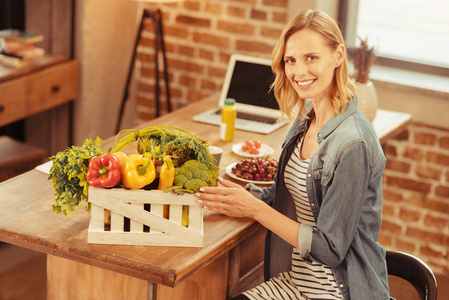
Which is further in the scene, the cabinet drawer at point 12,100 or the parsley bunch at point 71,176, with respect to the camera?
the cabinet drawer at point 12,100

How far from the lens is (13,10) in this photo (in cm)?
408

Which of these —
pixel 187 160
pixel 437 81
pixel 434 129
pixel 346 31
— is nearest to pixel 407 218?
pixel 434 129

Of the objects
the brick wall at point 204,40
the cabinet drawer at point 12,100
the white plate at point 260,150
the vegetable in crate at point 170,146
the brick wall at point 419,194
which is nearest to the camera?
the vegetable in crate at point 170,146

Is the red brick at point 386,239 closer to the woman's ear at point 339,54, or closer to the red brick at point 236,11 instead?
the red brick at point 236,11

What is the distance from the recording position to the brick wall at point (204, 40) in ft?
12.6

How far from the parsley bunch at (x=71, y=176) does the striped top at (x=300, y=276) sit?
2.12ft

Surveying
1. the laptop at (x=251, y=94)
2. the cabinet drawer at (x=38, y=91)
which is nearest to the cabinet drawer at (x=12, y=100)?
the cabinet drawer at (x=38, y=91)

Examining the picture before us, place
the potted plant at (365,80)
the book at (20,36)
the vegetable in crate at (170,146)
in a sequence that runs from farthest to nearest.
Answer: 1. the book at (20,36)
2. the potted plant at (365,80)
3. the vegetable in crate at (170,146)

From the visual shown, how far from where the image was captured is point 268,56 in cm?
384

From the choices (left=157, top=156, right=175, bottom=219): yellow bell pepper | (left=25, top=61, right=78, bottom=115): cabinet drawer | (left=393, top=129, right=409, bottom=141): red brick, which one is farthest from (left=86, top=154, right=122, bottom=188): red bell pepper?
(left=393, top=129, right=409, bottom=141): red brick

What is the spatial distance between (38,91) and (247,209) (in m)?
2.12

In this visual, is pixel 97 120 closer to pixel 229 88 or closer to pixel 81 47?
pixel 81 47

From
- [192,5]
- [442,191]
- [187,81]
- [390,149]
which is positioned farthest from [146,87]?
[442,191]

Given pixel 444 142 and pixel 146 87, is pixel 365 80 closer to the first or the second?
pixel 444 142
